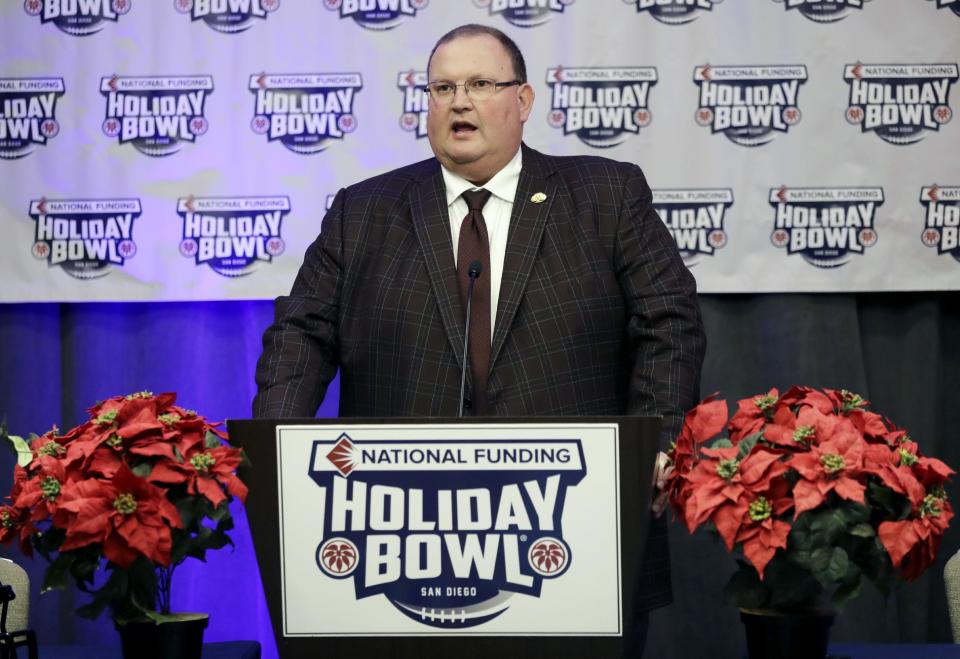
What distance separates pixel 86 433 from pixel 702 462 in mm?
889

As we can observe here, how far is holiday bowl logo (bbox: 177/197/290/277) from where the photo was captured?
3828 mm

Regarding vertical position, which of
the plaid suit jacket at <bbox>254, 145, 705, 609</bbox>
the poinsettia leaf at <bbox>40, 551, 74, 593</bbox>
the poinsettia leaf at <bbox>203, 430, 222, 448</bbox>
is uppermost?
the plaid suit jacket at <bbox>254, 145, 705, 609</bbox>

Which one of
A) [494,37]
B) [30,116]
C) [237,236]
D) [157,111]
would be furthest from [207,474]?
[30,116]

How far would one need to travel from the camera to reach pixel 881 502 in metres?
1.66

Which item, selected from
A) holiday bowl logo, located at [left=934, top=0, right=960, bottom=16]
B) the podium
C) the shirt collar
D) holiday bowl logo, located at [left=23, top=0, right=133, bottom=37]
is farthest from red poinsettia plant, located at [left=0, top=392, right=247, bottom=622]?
holiday bowl logo, located at [left=934, top=0, right=960, bottom=16]

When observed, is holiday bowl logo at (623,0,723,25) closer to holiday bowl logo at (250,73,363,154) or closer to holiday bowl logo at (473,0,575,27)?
holiday bowl logo at (473,0,575,27)

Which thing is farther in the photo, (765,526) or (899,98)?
(899,98)

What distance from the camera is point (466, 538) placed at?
5.57 ft

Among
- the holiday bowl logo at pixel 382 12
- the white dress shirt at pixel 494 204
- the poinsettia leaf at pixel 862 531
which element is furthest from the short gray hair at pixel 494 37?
the poinsettia leaf at pixel 862 531

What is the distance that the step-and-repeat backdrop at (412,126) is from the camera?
12.4ft

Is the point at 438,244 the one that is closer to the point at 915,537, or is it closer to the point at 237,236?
the point at 915,537

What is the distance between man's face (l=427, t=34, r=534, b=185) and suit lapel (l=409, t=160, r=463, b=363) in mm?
89

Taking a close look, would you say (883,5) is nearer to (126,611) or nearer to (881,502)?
(881,502)

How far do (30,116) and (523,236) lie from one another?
2.06 metres
